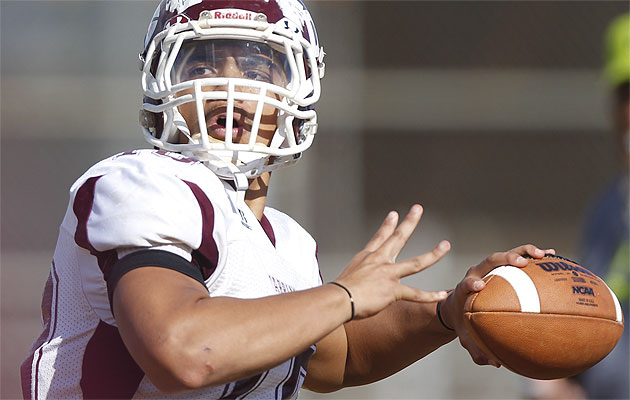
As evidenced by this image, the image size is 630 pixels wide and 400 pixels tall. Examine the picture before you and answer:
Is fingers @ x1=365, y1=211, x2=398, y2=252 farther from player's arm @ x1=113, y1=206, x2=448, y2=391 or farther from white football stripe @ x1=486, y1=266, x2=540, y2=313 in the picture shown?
white football stripe @ x1=486, y1=266, x2=540, y2=313

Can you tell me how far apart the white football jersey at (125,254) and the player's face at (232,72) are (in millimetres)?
201

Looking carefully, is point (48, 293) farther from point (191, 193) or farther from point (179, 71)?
point (179, 71)

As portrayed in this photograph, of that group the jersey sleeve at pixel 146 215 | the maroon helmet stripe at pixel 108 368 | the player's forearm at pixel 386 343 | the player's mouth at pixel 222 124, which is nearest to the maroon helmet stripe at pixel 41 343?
the maroon helmet stripe at pixel 108 368

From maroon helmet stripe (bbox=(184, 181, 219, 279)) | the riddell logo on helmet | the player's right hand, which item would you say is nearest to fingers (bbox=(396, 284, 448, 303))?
the player's right hand

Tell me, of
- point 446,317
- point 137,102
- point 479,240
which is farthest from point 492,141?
point 446,317

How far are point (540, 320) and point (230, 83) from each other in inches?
A: 35.2

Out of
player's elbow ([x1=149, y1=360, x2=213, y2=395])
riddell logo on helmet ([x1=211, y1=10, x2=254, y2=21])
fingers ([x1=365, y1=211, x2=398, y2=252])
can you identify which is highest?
riddell logo on helmet ([x1=211, y1=10, x2=254, y2=21])

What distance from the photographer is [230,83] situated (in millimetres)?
2061

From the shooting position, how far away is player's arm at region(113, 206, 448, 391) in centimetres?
154

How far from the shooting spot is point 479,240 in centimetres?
687

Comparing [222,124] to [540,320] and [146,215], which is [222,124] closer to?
[146,215]

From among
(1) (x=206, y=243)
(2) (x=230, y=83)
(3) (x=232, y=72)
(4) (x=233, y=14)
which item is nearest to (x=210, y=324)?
(1) (x=206, y=243)

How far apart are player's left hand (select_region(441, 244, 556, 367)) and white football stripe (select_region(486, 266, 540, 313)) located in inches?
0.9

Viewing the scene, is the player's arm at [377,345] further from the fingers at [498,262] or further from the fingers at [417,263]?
the fingers at [417,263]
